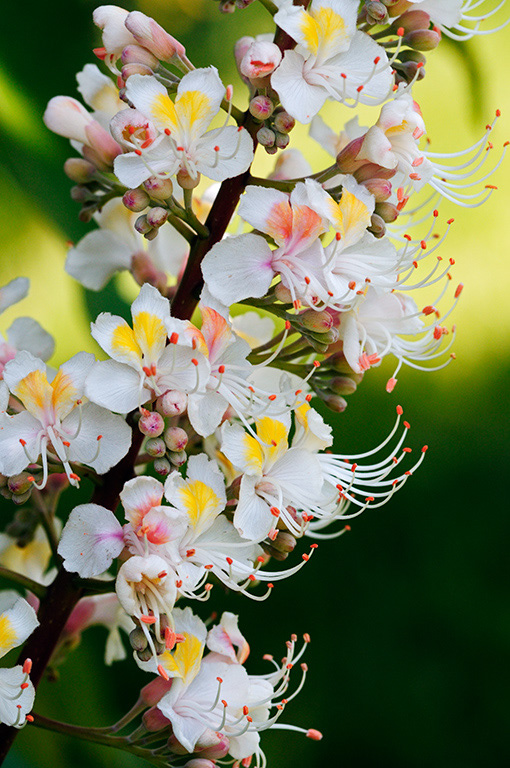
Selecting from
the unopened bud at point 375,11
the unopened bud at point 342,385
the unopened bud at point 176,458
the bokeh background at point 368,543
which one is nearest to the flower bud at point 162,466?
the unopened bud at point 176,458

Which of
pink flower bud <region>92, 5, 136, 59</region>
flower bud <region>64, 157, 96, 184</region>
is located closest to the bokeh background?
flower bud <region>64, 157, 96, 184</region>

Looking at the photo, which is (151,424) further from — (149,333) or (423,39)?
(423,39)

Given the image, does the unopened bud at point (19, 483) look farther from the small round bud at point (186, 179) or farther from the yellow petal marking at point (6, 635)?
the small round bud at point (186, 179)

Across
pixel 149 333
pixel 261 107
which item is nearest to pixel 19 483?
pixel 149 333

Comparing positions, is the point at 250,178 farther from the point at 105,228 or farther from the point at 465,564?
the point at 465,564

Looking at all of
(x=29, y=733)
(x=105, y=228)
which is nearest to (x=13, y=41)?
(x=105, y=228)

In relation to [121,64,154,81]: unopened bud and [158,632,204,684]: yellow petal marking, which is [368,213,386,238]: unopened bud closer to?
[121,64,154,81]: unopened bud
